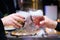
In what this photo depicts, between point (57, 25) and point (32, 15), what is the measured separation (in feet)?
0.65

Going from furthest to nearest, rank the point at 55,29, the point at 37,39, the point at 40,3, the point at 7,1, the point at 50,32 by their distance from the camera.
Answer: the point at 40,3
the point at 7,1
the point at 55,29
the point at 50,32
the point at 37,39

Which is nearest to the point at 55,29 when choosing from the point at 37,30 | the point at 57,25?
the point at 57,25

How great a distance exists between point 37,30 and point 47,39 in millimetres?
150

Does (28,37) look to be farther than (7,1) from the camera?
No

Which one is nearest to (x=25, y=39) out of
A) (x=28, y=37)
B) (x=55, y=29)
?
(x=28, y=37)

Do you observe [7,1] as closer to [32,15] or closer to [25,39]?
[32,15]

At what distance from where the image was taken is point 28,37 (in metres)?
0.77

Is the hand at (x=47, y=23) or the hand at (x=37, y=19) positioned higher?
the hand at (x=37, y=19)

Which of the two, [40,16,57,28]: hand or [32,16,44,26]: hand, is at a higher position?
[32,16,44,26]: hand

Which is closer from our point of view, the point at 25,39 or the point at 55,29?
the point at 25,39

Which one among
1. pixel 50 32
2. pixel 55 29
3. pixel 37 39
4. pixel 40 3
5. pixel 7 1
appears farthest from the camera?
pixel 40 3

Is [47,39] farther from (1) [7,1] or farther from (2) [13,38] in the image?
(1) [7,1]

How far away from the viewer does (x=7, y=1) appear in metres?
1.44

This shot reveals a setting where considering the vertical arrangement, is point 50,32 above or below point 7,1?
below
